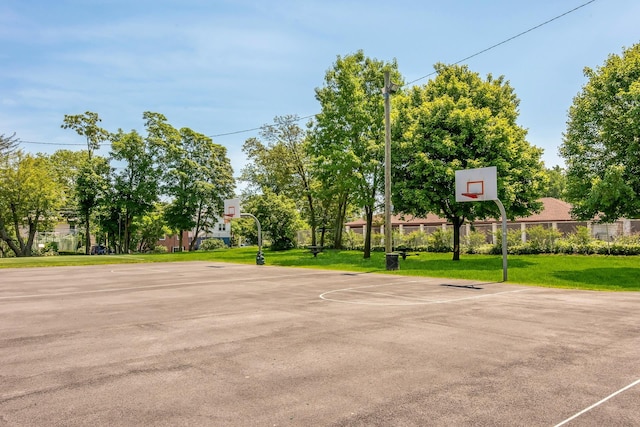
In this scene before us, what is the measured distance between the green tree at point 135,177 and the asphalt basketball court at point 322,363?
47242 millimetres

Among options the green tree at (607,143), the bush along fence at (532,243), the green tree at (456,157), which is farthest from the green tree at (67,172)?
the green tree at (607,143)

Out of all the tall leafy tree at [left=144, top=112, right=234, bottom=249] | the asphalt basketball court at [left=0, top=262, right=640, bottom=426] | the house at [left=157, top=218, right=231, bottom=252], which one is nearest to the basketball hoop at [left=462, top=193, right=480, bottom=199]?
the asphalt basketball court at [left=0, top=262, right=640, bottom=426]

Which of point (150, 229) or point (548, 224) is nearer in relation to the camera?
point (548, 224)

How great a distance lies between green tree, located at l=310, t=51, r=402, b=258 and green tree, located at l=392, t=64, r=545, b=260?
3.84 metres

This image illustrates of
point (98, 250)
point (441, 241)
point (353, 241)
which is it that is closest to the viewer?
point (441, 241)

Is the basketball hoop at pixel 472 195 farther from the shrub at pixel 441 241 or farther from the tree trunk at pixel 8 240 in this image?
the tree trunk at pixel 8 240

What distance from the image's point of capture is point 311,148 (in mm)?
36531

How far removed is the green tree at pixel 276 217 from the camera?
153 ft

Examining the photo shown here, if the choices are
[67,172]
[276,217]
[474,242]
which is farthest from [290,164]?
[67,172]

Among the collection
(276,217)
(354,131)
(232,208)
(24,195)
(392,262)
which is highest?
(354,131)

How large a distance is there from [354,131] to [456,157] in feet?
32.8

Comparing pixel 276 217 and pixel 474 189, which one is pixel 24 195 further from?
pixel 474 189

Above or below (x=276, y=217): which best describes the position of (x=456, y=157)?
above

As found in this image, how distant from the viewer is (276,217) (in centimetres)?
4703
